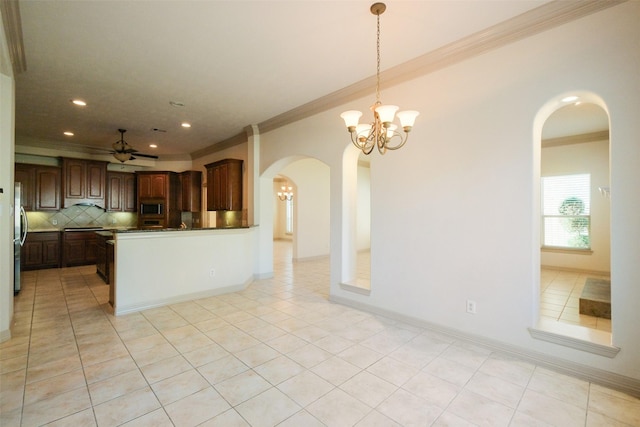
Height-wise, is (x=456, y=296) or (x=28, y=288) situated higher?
(x=456, y=296)

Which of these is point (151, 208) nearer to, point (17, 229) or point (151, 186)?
point (151, 186)

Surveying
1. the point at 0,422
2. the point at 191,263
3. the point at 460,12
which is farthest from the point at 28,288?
→ the point at 460,12

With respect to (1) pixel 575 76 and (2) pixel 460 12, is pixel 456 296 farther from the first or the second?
(2) pixel 460 12

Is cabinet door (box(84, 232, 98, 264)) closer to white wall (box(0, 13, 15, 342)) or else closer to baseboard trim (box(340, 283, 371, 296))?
white wall (box(0, 13, 15, 342))

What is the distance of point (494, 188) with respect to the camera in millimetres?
2852

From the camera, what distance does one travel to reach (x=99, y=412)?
6.48 ft

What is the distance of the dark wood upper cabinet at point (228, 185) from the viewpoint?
6.27 metres

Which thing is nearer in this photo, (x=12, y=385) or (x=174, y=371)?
(x=12, y=385)

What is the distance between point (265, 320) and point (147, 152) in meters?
6.94

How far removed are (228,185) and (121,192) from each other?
3892 mm

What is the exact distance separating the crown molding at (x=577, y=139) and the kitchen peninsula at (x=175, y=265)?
689 centimetres

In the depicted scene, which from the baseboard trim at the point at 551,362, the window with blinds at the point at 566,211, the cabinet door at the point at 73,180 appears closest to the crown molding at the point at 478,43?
the baseboard trim at the point at 551,362

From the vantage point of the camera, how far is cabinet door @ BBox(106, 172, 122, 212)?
25.3ft

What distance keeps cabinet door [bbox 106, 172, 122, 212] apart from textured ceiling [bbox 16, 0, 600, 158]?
2.97 metres
